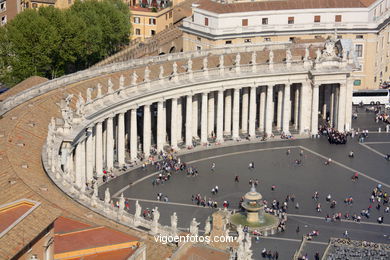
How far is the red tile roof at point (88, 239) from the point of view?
66625 millimetres

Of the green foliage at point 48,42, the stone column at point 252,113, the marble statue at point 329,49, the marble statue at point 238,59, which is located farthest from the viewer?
the green foliage at point 48,42

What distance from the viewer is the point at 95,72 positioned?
132m

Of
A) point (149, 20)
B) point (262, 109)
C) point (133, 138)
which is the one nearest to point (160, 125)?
point (133, 138)

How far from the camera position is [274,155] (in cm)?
13738

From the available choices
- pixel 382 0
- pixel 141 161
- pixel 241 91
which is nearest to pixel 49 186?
pixel 141 161

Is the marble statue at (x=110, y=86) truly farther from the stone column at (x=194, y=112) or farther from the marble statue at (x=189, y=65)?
the stone column at (x=194, y=112)

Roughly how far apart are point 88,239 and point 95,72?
65.6 meters

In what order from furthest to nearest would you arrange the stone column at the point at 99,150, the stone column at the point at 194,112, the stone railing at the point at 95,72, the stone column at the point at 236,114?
the stone column at the point at 236,114 < the stone column at the point at 194,112 < the stone column at the point at 99,150 < the stone railing at the point at 95,72

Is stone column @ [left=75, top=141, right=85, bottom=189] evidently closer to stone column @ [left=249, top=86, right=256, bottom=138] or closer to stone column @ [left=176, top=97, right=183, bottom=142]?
stone column @ [left=176, top=97, right=183, bottom=142]

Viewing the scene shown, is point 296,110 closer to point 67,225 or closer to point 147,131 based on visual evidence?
point 147,131

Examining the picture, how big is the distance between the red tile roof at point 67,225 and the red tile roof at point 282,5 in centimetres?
9446

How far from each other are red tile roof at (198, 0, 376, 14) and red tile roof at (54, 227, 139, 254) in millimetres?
98155

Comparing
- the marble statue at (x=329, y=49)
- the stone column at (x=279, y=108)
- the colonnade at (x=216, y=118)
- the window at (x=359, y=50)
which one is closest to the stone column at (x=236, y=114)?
the colonnade at (x=216, y=118)

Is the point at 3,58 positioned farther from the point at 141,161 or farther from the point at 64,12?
the point at 141,161
